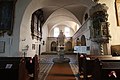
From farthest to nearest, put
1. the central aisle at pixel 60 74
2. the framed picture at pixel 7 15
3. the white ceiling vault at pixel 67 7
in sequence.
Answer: the white ceiling vault at pixel 67 7 < the framed picture at pixel 7 15 < the central aisle at pixel 60 74

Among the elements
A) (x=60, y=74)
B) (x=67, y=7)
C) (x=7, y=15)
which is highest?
(x=67, y=7)

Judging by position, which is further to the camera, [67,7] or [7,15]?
[67,7]

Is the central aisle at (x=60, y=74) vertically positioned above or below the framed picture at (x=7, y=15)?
below

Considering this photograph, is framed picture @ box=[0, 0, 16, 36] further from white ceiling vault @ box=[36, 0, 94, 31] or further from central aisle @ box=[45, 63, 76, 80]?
central aisle @ box=[45, 63, 76, 80]

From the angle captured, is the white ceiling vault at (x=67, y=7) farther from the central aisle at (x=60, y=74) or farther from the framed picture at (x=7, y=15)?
the central aisle at (x=60, y=74)

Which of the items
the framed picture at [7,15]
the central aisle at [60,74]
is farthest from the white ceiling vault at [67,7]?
the central aisle at [60,74]

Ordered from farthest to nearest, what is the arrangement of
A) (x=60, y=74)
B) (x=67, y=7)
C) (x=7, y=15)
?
(x=67, y=7) < (x=7, y=15) < (x=60, y=74)

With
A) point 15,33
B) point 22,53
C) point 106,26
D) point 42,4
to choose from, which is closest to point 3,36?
point 15,33

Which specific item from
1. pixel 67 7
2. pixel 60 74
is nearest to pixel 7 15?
pixel 60 74

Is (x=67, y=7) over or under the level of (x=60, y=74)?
over

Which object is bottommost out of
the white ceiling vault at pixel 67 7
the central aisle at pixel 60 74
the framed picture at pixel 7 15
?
the central aisle at pixel 60 74

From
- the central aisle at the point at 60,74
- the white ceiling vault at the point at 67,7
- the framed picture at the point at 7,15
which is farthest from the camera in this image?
the white ceiling vault at the point at 67,7

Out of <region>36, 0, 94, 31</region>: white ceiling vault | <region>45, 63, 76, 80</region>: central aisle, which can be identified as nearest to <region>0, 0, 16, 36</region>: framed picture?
<region>36, 0, 94, 31</region>: white ceiling vault

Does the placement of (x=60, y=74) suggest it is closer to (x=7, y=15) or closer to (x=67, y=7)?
(x=7, y=15)
